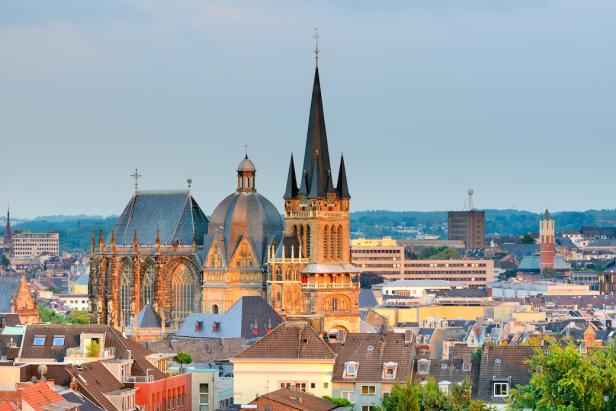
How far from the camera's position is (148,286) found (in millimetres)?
158375

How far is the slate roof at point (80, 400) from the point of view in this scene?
8569 centimetres

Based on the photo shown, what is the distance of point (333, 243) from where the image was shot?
493ft

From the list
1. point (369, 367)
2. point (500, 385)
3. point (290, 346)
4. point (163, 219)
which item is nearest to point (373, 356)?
point (369, 367)

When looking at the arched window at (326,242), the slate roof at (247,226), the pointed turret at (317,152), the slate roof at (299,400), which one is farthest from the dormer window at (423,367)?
the slate roof at (247,226)

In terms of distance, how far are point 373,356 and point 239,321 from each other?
1364 inches

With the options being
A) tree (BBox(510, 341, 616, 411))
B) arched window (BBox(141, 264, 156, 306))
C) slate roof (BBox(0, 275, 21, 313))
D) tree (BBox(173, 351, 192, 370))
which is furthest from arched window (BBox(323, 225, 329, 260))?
tree (BBox(510, 341, 616, 411))

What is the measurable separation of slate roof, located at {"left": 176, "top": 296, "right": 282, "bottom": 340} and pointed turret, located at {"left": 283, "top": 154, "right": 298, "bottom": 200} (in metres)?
13.2

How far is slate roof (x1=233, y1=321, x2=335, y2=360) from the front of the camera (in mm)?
99875

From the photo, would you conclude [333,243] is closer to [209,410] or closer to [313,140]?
[313,140]

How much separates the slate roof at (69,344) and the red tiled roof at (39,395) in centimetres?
1311

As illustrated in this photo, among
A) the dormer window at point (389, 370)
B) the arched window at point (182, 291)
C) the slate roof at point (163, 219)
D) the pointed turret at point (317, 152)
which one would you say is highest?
the pointed turret at point (317, 152)

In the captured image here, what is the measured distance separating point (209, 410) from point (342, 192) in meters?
51.1

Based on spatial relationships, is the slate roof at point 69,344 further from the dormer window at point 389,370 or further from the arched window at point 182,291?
the arched window at point 182,291

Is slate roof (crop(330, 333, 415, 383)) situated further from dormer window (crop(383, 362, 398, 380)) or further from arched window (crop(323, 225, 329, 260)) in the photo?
arched window (crop(323, 225, 329, 260))
